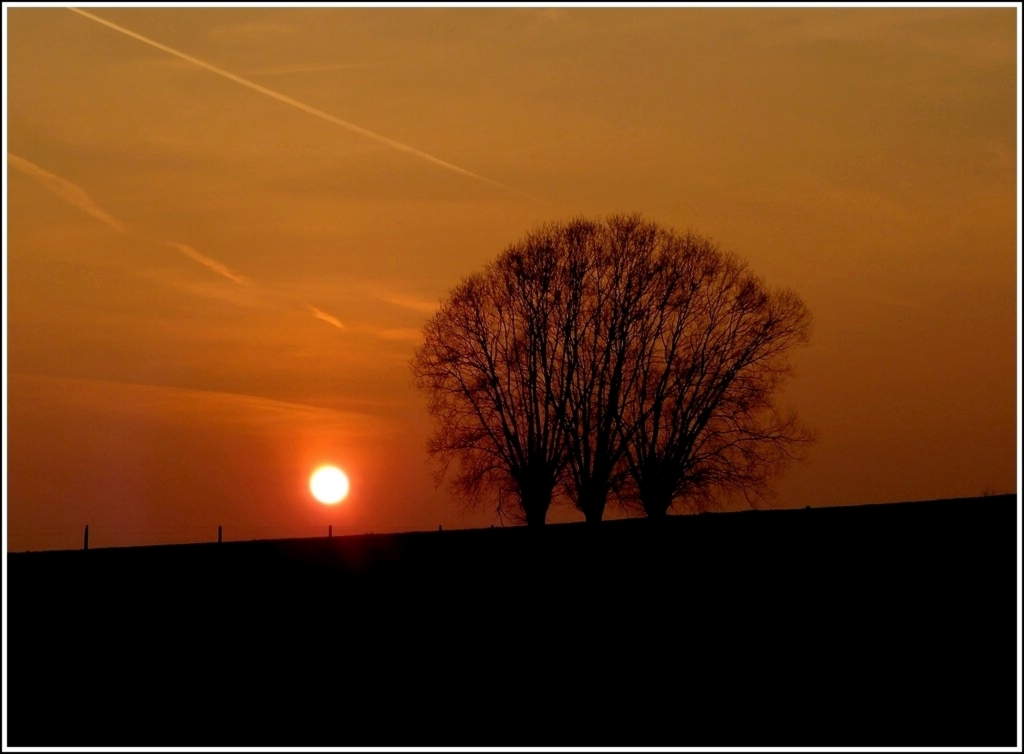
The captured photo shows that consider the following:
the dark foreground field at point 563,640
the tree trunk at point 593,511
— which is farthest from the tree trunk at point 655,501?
the dark foreground field at point 563,640

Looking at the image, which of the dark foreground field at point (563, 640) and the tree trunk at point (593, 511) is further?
the tree trunk at point (593, 511)

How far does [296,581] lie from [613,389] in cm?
3127

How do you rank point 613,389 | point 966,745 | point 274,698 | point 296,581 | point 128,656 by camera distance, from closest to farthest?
point 966,745
point 274,698
point 128,656
point 296,581
point 613,389

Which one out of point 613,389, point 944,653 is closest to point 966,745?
point 944,653

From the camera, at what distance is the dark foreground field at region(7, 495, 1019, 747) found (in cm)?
1391

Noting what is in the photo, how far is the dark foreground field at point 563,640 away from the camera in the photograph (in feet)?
45.6

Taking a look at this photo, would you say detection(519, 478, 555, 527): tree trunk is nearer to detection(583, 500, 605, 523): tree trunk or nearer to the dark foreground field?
detection(583, 500, 605, 523): tree trunk

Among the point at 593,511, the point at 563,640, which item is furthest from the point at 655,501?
the point at 563,640

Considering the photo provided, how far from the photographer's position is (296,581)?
1873 centimetres

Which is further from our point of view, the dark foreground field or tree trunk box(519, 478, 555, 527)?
tree trunk box(519, 478, 555, 527)

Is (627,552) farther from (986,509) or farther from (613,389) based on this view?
(613,389)

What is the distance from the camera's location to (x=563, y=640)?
53.1 feet

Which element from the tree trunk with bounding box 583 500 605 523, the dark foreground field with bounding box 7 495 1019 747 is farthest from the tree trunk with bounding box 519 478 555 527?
the dark foreground field with bounding box 7 495 1019 747

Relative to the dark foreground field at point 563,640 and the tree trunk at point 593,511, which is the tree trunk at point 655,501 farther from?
the dark foreground field at point 563,640
